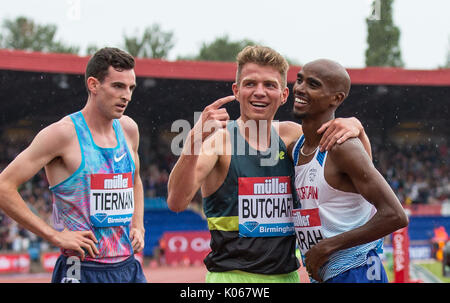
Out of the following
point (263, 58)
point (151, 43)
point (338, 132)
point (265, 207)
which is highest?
point (151, 43)

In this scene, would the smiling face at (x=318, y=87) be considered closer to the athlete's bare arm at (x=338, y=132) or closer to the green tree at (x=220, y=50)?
the athlete's bare arm at (x=338, y=132)

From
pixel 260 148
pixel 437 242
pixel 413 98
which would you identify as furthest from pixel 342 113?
pixel 260 148

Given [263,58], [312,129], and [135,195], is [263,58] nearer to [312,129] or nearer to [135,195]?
[312,129]

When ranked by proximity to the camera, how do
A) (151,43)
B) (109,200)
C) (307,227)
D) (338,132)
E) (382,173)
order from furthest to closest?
1. (151,43)
2. (382,173)
3. (109,200)
4. (307,227)
5. (338,132)

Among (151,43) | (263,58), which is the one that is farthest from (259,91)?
(151,43)

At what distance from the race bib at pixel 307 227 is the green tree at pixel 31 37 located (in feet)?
129

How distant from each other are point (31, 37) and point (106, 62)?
40.3 metres

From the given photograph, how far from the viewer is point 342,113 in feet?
48.0

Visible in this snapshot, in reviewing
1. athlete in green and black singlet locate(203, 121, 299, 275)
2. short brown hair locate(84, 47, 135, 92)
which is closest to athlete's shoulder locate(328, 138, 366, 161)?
athlete in green and black singlet locate(203, 121, 299, 275)

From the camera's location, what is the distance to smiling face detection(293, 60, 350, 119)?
3.03 meters

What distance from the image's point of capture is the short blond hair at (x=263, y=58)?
3137 millimetres

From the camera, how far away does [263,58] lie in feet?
10.3

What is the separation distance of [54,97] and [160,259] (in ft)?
16.4

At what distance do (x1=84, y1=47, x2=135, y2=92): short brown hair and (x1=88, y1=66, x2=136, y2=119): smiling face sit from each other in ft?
0.08
